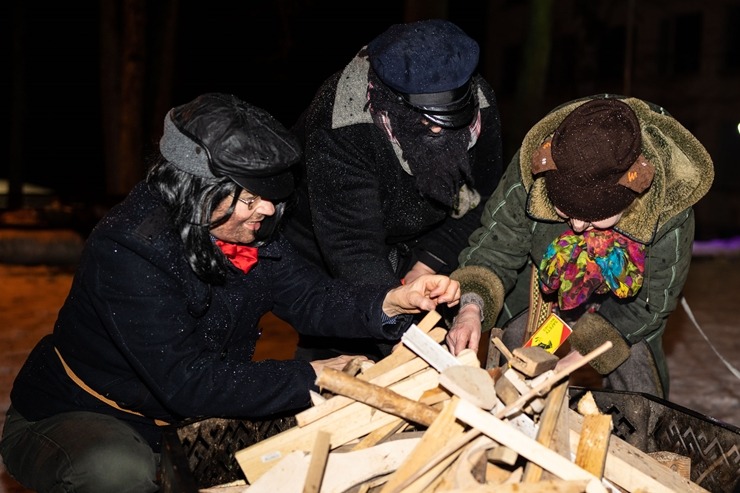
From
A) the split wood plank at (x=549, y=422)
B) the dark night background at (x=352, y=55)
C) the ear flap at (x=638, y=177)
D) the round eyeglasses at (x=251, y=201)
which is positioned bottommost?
the dark night background at (x=352, y=55)

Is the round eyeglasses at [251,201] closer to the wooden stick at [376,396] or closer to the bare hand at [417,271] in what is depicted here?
the wooden stick at [376,396]

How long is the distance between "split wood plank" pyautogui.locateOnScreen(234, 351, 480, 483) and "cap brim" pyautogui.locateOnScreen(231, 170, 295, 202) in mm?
599

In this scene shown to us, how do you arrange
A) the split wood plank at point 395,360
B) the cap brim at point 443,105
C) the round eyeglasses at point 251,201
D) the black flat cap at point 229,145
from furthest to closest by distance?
1. the cap brim at point 443,105
2. the split wood plank at point 395,360
3. the round eyeglasses at point 251,201
4. the black flat cap at point 229,145

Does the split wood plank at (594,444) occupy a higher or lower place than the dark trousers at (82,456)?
higher

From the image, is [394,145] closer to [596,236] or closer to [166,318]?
[596,236]

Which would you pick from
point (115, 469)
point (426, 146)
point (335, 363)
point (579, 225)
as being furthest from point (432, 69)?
point (115, 469)

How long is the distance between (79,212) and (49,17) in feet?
35.1

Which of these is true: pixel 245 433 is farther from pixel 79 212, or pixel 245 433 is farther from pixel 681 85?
pixel 681 85

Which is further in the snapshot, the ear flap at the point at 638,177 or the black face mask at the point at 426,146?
the black face mask at the point at 426,146

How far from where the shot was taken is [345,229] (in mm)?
2834

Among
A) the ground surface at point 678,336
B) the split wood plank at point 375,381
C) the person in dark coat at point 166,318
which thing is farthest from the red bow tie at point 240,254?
the ground surface at point 678,336

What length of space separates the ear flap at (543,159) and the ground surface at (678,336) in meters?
1.26

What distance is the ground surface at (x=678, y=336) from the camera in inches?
193

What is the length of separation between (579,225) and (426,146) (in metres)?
0.55
